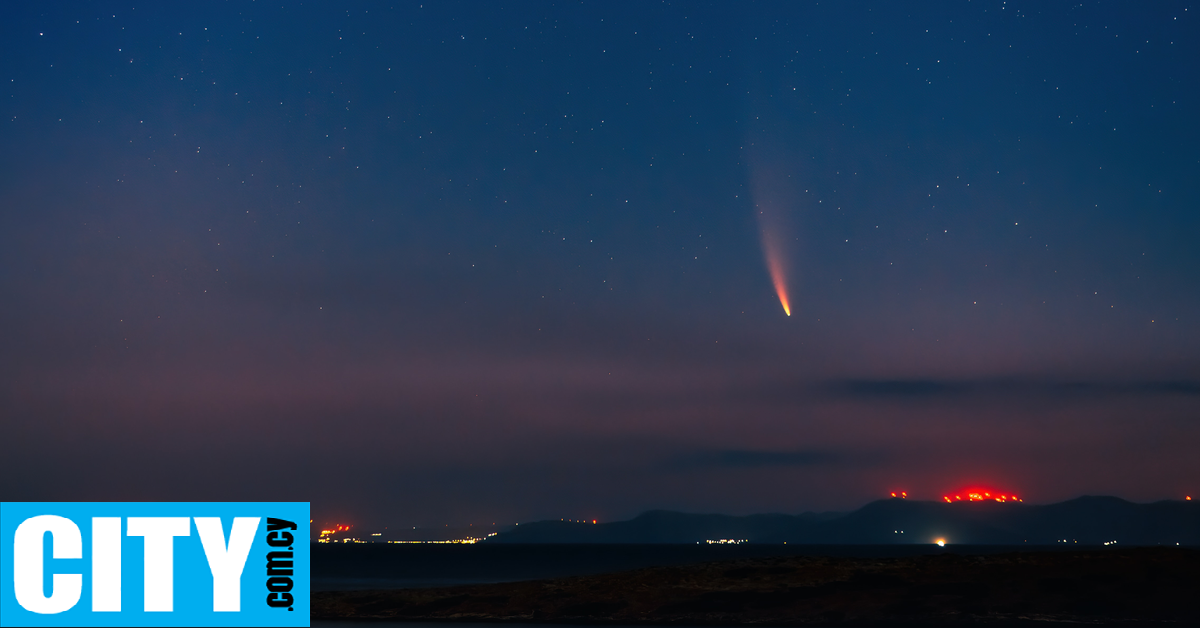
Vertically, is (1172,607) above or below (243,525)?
below

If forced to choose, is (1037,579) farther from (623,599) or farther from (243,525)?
(243,525)

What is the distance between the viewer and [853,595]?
38.2m

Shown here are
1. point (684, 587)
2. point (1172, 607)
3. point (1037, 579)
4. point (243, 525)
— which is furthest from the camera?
point (684, 587)

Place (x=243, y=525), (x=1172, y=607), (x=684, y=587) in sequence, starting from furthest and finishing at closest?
(x=684, y=587) < (x=1172, y=607) < (x=243, y=525)

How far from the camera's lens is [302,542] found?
19.0 metres

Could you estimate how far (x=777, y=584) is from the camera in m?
Answer: 40.7

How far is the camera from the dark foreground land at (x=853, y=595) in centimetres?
3503

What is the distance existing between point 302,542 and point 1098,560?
105 ft

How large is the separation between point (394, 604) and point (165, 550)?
→ 23.3m

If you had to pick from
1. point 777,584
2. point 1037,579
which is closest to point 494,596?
point 777,584

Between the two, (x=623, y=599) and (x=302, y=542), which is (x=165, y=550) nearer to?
(x=302, y=542)

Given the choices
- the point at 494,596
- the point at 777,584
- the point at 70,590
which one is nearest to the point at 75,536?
the point at 70,590

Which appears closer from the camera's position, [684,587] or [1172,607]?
[1172,607]

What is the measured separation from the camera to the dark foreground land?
115 ft
